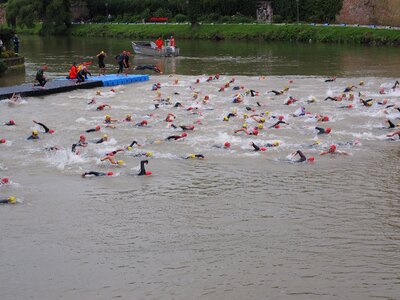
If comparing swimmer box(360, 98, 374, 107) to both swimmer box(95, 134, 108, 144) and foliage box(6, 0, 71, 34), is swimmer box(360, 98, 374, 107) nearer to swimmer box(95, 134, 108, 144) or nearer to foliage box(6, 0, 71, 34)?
swimmer box(95, 134, 108, 144)

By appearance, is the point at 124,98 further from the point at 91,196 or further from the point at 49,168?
the point at 91,196

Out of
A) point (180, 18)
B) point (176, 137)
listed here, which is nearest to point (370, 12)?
point (180, 18)

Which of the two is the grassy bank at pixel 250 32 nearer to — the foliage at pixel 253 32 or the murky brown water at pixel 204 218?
the foliage at pixel 253 32

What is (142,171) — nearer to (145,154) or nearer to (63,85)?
(145,154)

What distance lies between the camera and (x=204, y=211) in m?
16.3

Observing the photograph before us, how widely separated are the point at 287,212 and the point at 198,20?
73360 mm

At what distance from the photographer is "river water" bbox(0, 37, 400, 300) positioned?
41.5 feet

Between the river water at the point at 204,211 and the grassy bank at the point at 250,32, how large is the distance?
37.8 m

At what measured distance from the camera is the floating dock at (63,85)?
33844 millimetres

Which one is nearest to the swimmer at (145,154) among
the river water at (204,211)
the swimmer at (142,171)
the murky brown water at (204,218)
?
the river water at (204,211)

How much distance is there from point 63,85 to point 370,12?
47.4 m

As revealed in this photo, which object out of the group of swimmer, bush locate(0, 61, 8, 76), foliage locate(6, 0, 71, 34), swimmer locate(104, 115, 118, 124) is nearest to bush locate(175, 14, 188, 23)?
foliage locate(6, 0, 71, 34)

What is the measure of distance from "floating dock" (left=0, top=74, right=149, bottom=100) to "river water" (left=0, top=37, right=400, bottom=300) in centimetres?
494

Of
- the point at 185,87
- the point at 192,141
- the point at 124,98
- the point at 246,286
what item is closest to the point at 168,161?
the point at 192,141
